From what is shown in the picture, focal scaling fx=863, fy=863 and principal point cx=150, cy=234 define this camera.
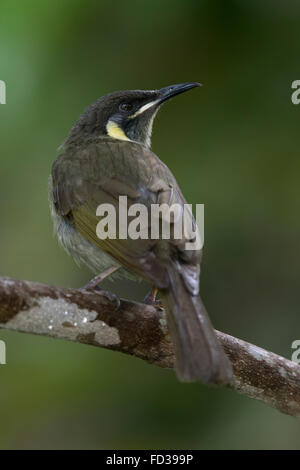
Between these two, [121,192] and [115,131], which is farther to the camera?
[115,131]

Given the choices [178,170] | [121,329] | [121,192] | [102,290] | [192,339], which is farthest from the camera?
[178,170]

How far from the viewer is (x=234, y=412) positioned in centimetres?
559

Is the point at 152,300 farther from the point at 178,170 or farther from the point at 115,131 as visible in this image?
the point at 178,170

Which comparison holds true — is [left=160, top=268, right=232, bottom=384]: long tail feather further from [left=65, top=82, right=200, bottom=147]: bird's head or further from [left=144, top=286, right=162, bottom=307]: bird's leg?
[left=65, top=82, right=200, bottom=147]: bird's head

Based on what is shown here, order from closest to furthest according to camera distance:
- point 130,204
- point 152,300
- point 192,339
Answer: point 192,339 → point 130,204 → point 152,300

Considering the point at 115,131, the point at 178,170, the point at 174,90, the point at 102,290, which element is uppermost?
the point at 174,90

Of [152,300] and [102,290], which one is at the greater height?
[102,290]

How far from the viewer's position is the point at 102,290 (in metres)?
4.33

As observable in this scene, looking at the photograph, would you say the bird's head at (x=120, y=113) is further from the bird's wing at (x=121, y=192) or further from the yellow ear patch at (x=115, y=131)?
the bird's wing at (x=121, y=192)

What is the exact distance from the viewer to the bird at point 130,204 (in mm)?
3805

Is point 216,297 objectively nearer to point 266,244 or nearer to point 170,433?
point 266,244

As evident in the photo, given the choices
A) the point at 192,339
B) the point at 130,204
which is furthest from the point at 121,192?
the point at 192,339

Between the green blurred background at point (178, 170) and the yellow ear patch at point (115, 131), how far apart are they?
606 mm

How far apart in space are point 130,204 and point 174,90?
132 cm
